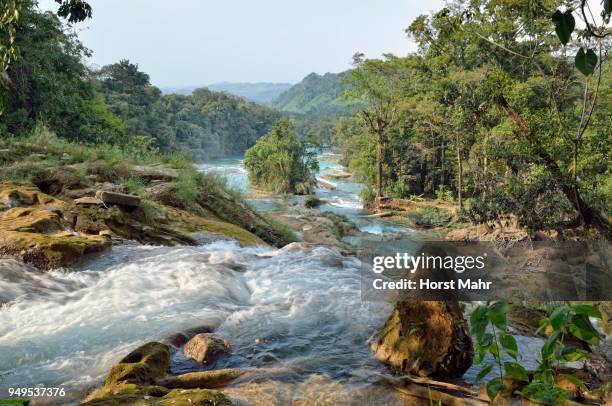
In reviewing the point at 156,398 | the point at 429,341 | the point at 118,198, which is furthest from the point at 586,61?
the point at 118,198

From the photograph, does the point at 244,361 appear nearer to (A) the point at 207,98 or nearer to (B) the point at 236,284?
(B) the point at 236,284

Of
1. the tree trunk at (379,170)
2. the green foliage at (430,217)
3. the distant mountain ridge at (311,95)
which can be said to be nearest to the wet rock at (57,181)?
the green foliage at (430,217)

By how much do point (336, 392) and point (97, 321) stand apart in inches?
105

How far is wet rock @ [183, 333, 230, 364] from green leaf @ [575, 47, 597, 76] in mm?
3308

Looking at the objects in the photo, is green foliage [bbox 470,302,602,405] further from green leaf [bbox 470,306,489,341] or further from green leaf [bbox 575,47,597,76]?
green leaf [bbox 575,47,597,76]

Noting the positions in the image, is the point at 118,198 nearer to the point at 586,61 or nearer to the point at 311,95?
the point at 586,61

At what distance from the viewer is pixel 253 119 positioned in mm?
69312

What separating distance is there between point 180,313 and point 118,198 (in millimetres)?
3893

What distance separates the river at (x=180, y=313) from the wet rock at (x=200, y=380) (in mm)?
296

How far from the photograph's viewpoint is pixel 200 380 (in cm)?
311

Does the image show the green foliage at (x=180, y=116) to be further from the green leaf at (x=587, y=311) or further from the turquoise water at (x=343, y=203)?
the green leaf at (x=587, y=311)

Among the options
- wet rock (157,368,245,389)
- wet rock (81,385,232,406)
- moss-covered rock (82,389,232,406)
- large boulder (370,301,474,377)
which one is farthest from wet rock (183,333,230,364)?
→ large boulder (370,301,474,377)

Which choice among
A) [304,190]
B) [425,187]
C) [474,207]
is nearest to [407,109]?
[425,187]

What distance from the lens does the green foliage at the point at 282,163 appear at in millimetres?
29344
